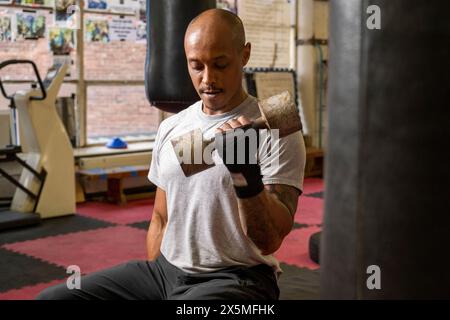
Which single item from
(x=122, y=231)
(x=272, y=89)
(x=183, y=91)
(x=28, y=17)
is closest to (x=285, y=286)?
(x=183, y=91)

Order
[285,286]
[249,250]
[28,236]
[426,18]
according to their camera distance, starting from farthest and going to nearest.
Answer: [28,236], [285,286], [249,250], [426,18]

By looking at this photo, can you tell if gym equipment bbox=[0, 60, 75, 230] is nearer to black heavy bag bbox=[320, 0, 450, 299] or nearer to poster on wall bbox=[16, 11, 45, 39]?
poster on wall bbox=[16, 11, 45, 39]

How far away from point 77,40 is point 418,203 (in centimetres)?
634

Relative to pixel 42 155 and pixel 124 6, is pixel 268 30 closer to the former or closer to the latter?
pixel 124 6

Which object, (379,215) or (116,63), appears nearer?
(379,215)

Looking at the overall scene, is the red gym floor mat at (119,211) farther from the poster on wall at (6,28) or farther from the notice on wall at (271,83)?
the notice on wall at (271,83)

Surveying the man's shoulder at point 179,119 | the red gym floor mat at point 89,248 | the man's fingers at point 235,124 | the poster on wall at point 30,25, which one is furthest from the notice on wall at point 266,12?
the man's fingers at point 235,124

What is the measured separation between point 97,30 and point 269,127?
5421mm

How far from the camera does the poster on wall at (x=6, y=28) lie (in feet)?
20.1

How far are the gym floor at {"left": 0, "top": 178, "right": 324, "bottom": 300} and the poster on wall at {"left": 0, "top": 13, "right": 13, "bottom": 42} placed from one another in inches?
70.6

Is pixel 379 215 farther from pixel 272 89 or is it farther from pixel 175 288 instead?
pixel 272 89

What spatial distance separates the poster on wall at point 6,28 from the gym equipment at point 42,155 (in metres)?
0.54

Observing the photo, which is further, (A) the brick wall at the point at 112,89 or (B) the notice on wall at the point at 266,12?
(B) the notice on wall at the point at 266,12
